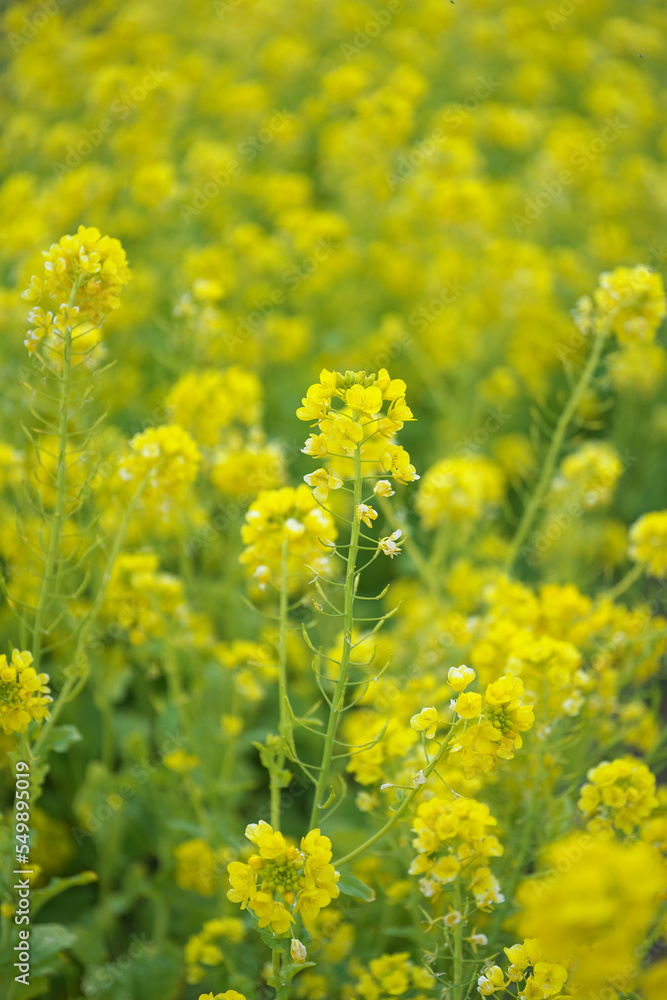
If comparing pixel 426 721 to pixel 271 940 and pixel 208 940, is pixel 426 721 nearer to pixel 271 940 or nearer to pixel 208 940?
pixel 271 940

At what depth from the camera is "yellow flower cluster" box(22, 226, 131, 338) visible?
1770 mm

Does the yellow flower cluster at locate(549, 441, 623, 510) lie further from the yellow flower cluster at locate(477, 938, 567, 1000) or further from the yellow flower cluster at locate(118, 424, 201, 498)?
the yellow flower cluster at locate(477, 938, 567, 1000)

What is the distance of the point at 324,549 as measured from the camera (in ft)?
6.25

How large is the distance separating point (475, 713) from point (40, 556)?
44.6 inches

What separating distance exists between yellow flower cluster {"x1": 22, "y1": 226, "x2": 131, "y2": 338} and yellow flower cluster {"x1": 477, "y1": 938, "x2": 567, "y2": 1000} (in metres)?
1.57

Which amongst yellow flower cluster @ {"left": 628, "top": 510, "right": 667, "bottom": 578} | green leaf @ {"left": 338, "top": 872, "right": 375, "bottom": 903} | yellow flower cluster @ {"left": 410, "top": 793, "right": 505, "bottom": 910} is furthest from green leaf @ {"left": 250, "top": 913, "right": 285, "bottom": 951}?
yellow flower cluster @ {"left": 628, "top": 510, "right": 667, "bottom": 578}

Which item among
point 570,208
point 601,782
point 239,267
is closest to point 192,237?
point 239,267

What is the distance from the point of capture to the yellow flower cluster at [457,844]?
62.5 inches

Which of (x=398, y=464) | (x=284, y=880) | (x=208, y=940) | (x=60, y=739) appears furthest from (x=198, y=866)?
(x=398, y=464)

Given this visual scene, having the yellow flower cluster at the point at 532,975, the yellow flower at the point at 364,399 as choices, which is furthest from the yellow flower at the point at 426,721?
the yellow flower at the point at 364,399

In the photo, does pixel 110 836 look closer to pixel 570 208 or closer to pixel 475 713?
pixel 475 713

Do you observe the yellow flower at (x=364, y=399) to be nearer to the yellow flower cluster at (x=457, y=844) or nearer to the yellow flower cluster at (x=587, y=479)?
the yellow flower cluster at (x=457, y=844)

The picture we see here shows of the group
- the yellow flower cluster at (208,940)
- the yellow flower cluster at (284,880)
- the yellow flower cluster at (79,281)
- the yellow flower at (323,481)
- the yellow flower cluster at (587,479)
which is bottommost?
the yellow flower cluster at (208,940)

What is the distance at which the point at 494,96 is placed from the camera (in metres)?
8.11
